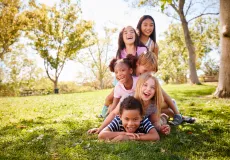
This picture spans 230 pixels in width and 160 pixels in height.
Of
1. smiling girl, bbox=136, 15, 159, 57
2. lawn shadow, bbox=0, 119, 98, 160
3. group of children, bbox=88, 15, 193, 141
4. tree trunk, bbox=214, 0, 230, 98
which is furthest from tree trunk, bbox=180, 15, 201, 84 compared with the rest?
lawn shadow, bbox=0, 119, 98, 160

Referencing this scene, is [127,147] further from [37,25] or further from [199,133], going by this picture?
[37,25]

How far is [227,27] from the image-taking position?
950 centimetres

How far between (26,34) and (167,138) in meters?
32.2

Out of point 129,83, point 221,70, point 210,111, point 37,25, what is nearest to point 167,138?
point 129,83

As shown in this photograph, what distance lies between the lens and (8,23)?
27719 millimetres

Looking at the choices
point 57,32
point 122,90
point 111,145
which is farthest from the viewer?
point 57,32

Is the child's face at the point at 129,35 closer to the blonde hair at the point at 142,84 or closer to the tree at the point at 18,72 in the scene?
the blonde hair at the point at 142,84

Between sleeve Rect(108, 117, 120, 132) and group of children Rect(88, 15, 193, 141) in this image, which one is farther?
sleeve Rect(108, 117, 120, 132)

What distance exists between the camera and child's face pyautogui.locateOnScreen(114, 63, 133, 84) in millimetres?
4547

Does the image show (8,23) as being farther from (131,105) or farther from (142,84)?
(131,105)

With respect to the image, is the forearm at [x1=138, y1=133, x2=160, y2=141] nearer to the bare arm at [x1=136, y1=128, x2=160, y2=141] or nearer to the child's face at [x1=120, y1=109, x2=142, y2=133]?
the bare arm at [x1=136, y1=128, x2=160, y2=141]

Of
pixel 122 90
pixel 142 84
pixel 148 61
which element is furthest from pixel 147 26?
pixel 142 84

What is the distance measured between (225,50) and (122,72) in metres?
6.94

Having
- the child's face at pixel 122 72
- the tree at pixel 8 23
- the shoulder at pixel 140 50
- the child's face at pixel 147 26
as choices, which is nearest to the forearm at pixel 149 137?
the child's face at pixel 122 72
